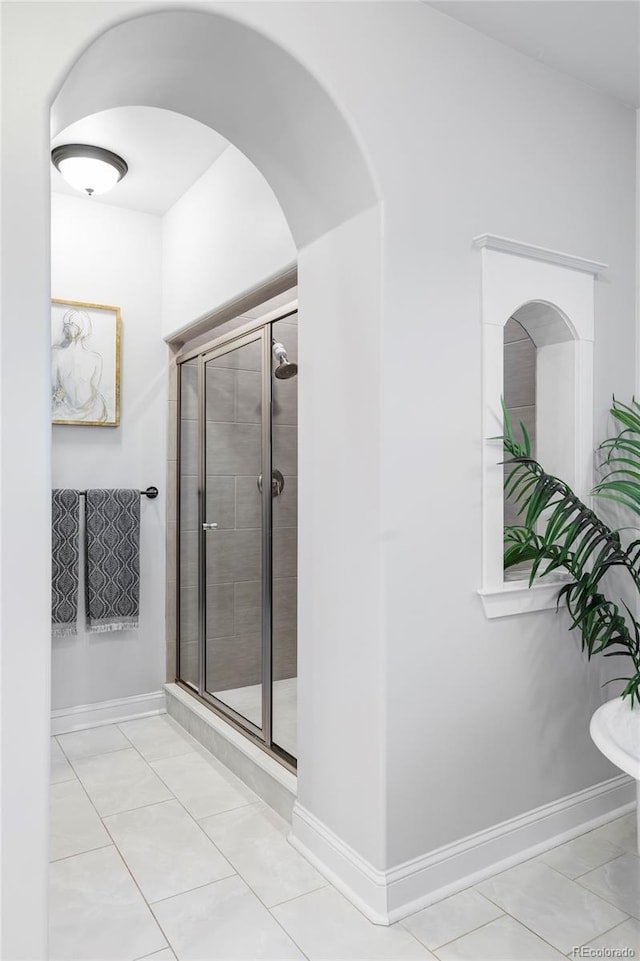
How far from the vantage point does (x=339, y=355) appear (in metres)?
2.03

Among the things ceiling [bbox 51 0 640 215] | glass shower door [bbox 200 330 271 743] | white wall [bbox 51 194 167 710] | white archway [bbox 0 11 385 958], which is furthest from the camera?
white wall [bbox 51 194 167 710]

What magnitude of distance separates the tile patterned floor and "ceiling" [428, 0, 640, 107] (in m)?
2.60

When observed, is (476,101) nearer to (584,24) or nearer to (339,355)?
(584,24)

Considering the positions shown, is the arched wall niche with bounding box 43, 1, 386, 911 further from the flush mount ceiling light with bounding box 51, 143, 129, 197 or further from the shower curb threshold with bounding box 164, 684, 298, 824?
the flush mount ceiling light with bounding box 51, 143, 129, 197

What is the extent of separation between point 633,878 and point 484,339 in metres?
1.70

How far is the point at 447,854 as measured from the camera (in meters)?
1.96

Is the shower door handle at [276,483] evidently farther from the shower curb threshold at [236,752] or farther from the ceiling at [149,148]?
the ceiling at [149,148]

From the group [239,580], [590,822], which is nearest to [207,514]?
[239,580]

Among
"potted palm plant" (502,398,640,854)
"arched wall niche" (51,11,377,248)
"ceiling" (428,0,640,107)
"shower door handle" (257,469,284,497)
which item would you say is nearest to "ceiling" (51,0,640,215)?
"ceiling" (428,0,640,107)

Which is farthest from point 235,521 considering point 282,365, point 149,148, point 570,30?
point 570,30

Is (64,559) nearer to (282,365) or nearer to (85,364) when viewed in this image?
(85,364)

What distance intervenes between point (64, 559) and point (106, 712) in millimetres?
834

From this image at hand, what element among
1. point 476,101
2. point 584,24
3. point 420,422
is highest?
point 584,24

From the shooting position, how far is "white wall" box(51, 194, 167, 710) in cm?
332
